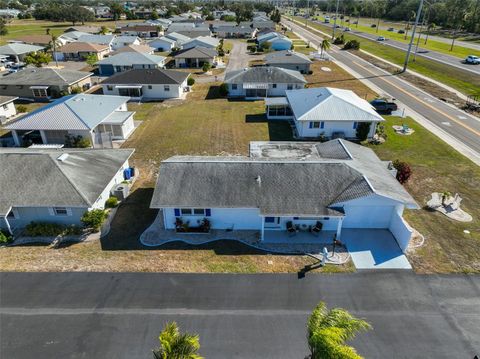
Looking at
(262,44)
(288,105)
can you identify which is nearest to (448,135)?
(288,105)

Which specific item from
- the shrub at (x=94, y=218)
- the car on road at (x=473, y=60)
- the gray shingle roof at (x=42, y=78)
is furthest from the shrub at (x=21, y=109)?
the car on road at (x=473, y=60)

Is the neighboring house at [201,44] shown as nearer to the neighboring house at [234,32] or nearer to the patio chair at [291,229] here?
the neighboring house at [234,32]

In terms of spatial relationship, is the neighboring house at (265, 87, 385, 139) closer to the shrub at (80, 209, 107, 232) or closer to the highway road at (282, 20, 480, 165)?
the highway road at (282, 20, 480, 165)

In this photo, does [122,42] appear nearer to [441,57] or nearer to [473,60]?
[441,57]

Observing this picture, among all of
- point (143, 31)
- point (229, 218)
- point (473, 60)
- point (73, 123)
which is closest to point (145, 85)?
point (73, 123)

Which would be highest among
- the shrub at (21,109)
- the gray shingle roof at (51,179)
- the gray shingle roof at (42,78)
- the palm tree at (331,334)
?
the palm tree at (331,334)

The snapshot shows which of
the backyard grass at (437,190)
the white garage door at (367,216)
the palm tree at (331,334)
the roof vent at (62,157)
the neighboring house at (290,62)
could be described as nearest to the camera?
the palm tree at (331,334)

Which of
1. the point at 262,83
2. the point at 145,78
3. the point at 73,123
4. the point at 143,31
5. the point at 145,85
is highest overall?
the point at 143,31

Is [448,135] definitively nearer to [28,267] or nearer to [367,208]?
[367,208]
